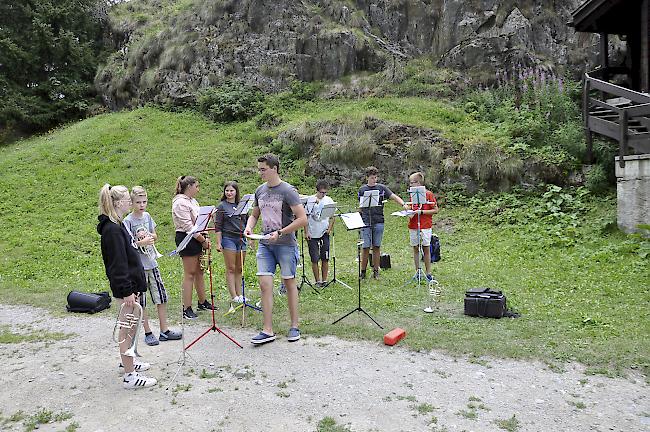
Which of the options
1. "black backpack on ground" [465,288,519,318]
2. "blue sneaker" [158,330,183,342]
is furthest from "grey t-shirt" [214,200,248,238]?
"black backpack on ground" [465,288,519,318]

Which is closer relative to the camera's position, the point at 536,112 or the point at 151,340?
the point at 151,340

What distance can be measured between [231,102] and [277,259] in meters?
15.0

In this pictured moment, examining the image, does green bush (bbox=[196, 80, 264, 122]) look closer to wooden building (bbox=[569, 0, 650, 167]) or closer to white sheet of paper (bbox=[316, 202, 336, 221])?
wooden building (bbox=[569, 0, 650, 167])

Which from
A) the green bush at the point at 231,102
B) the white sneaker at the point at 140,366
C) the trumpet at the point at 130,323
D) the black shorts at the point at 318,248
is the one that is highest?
the green bush at the point at 231,102

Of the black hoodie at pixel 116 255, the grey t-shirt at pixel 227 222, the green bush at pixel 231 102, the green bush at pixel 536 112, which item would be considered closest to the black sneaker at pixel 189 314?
the grey t-shirt at pixel 227 222

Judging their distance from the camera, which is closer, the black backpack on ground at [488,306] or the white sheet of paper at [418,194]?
the black backpack on ground at [488,306]

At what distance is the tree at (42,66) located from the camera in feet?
76.8

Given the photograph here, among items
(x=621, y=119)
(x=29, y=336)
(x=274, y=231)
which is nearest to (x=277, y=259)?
(x=274, y=231)

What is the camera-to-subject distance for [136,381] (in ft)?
14.5

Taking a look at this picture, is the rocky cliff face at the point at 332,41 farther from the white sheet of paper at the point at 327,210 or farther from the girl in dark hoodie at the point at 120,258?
the girl in dark hoodie at the point at 120,258

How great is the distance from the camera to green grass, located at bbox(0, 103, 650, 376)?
18.1 feet

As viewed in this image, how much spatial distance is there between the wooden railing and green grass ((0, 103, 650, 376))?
1.57 meters

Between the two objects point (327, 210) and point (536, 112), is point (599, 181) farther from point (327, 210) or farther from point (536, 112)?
point (327, 210)

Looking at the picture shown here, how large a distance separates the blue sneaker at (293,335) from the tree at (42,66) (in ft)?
72.9
